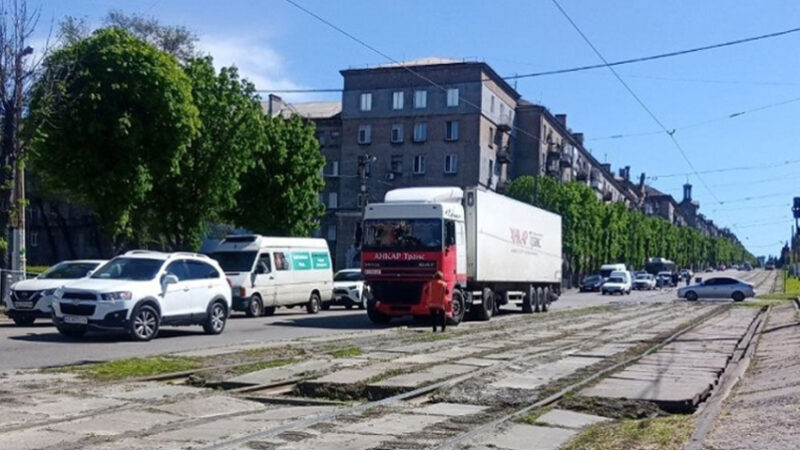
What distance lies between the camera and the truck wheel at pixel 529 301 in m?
34.5

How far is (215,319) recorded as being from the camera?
68.7 feet

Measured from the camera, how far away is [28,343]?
57.4 feet

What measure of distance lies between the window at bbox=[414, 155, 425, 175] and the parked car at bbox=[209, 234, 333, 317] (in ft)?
129

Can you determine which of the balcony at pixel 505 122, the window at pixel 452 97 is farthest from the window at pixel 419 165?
the balcony at pixel 505 122

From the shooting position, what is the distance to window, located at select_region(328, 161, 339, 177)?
74.2 meters

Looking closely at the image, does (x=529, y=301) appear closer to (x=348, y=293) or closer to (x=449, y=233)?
(x=348, y=293)

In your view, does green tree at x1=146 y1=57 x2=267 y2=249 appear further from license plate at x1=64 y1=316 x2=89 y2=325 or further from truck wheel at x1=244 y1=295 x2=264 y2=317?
license plate at x1=64 y1=316 x2=89 y2=325

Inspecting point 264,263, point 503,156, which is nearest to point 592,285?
point 503,156

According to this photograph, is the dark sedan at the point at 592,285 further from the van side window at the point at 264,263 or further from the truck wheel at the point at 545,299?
the van side window at the point at 264,263

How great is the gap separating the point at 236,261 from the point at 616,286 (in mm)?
44878

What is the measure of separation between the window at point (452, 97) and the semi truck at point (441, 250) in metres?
38.1

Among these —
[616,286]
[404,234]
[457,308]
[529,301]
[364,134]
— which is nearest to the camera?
[404,234]

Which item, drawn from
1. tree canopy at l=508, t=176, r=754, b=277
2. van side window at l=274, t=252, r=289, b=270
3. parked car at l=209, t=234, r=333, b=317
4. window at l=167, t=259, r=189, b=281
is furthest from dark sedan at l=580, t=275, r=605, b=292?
window at l=167, t=259, r=189, b=281

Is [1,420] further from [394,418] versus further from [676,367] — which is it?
[676,367]
